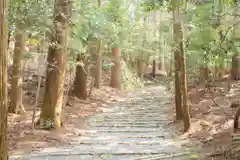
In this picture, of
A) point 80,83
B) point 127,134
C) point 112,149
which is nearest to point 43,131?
point 127,134

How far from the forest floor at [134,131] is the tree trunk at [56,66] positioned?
55cm

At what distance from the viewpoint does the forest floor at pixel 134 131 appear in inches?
317

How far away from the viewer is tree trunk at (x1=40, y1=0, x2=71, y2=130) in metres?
10.3

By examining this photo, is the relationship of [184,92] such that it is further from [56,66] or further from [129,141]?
[56,66]

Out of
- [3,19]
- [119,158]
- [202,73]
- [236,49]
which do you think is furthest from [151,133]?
[202,73]

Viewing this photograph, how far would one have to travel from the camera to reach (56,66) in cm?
1028

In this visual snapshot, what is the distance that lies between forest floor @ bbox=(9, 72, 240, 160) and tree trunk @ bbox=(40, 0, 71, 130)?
21.8 inches

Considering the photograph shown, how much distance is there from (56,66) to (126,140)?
2938 mm

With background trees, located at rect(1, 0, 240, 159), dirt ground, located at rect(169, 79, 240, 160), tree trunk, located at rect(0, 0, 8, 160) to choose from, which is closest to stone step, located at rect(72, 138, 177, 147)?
dirt ground, located at rect(169, 79, 240, 160)

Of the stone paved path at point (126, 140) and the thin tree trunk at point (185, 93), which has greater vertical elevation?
the thin tree trunk at point (185, 93)

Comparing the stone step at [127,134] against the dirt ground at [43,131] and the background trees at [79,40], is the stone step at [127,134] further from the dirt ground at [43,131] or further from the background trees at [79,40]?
the background trees at [79,40]

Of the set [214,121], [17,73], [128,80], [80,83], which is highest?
[17,73]

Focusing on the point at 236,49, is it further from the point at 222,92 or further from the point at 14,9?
the point at 14,9

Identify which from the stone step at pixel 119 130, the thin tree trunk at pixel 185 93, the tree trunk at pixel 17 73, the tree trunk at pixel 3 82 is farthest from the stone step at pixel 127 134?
the tree trunk at pixel 3 82
